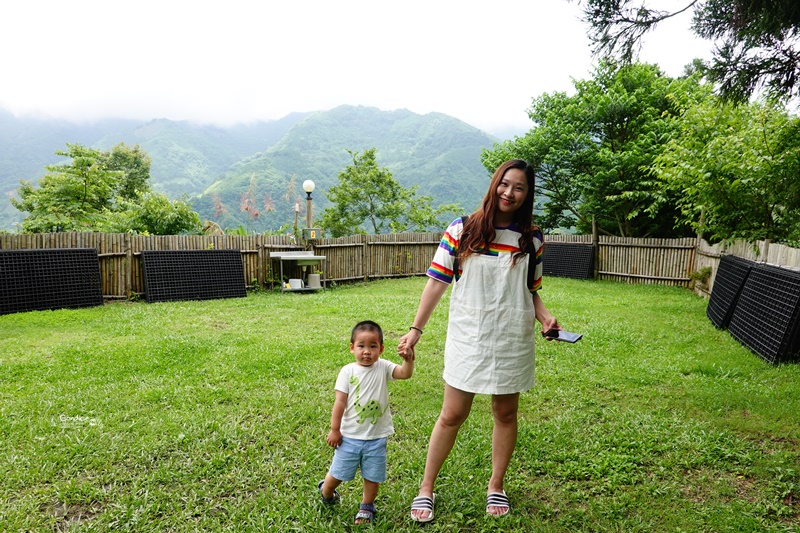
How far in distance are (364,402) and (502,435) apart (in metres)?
0.81

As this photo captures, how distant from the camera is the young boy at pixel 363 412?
7.90ft

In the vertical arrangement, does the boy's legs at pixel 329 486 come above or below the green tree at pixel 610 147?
below

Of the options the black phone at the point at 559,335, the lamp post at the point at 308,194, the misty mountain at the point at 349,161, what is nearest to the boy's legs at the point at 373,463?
the black phone at the point at 559,335

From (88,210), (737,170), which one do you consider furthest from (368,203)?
(737,170)

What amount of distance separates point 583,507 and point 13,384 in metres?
5.20

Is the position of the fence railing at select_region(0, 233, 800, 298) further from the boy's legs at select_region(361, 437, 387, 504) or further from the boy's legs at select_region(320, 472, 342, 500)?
the boy's legs at select_region(320, 472, 342, 500)

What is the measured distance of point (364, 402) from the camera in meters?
2.42

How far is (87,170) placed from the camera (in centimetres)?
1528

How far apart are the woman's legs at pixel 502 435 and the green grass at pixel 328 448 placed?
0.51 ft

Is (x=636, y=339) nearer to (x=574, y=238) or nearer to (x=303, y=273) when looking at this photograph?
(x=303, y=273)

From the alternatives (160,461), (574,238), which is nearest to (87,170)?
(160,461)

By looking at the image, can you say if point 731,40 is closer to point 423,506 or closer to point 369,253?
point 423,506

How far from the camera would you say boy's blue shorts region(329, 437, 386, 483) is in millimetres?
2428

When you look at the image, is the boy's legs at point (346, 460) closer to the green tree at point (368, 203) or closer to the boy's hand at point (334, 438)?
the boy's hand at point (334, 438)
